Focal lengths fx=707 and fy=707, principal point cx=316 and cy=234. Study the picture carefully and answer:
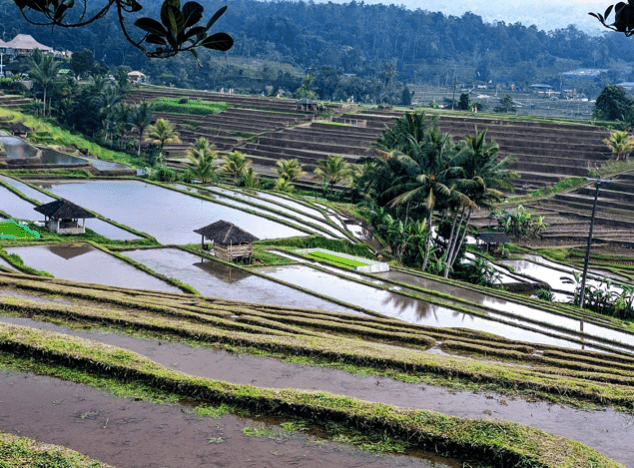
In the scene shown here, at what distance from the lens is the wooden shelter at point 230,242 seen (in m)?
15.8

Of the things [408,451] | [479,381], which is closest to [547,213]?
[479,381]

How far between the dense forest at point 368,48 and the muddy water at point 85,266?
2343 inches

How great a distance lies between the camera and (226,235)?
15695 millimetres

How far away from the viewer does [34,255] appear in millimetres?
14305

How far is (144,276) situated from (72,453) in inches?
386

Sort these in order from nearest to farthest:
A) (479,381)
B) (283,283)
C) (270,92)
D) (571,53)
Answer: (479,381)
(283,283)
(270,92)
(571,53)

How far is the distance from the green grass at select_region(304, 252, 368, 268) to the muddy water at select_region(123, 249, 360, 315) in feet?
9.47

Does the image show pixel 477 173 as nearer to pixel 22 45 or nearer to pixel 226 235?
pixel 226 235

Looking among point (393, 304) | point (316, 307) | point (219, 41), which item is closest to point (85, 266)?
point (316, 307)

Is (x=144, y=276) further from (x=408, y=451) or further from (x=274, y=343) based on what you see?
(x=408, y=451)

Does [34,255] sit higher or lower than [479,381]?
lower

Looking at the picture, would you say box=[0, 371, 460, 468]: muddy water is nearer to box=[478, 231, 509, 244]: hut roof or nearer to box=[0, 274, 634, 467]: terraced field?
box=[0, 274, 634, 467]: terraced field

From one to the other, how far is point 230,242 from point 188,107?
110 feet

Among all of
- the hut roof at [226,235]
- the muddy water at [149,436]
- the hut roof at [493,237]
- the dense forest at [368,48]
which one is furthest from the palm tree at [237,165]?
the dense forest at [368,48]
